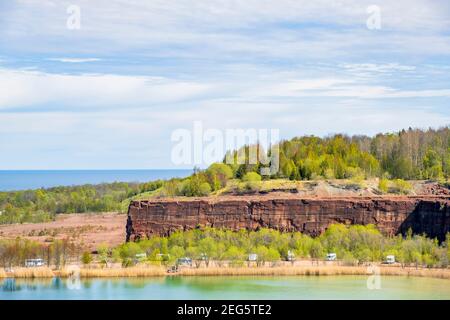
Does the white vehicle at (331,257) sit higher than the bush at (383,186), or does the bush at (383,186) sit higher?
the bush at (383,186)

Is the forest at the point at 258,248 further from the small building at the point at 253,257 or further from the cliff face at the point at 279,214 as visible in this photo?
the cliff face at the point at 279,214

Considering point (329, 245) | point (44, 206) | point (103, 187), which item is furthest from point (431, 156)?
point (103, 187)

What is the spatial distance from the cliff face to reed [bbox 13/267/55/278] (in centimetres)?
1465

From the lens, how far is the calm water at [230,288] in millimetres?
50812

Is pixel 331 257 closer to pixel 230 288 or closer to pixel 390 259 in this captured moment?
pixel 390 259

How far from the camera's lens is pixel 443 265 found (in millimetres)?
60719

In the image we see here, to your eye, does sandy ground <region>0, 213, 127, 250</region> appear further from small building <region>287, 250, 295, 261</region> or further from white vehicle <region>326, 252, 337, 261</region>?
white vehicle <region>326, 252, 337, 261</region>

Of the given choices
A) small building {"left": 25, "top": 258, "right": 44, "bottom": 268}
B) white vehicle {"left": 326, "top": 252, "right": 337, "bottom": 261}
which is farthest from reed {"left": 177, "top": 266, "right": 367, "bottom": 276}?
small building {"left": 25, "top": 258, "right": 44, "bottom": 268}

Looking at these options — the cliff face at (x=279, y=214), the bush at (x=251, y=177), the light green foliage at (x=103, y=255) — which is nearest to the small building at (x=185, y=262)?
the light green foliage at (x=103, y=255)

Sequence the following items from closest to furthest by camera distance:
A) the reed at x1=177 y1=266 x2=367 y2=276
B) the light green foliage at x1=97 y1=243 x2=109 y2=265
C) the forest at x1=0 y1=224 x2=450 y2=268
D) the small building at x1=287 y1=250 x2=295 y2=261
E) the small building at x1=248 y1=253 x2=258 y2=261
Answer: the reed at x1=177 y1=266 x2=367 y2=276, the forest at x1=0 y1=224 x2=450 y2=268, the small building at x1=248 y1=253 x2=258 y2=261, the light green foliage at x1=97 y1=243 x2=109 y2=265, the small building at x1=287 y1=250 x2=295 y2=261

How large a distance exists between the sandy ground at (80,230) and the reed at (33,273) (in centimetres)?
1780

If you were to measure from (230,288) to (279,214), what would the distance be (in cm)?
1873

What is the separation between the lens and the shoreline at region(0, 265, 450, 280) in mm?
58938

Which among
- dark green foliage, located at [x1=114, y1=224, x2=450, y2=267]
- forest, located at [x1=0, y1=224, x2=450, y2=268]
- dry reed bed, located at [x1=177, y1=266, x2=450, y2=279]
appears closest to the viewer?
dry reed bed, located at [x1=177, y1=266, x2=450, y2=279]
